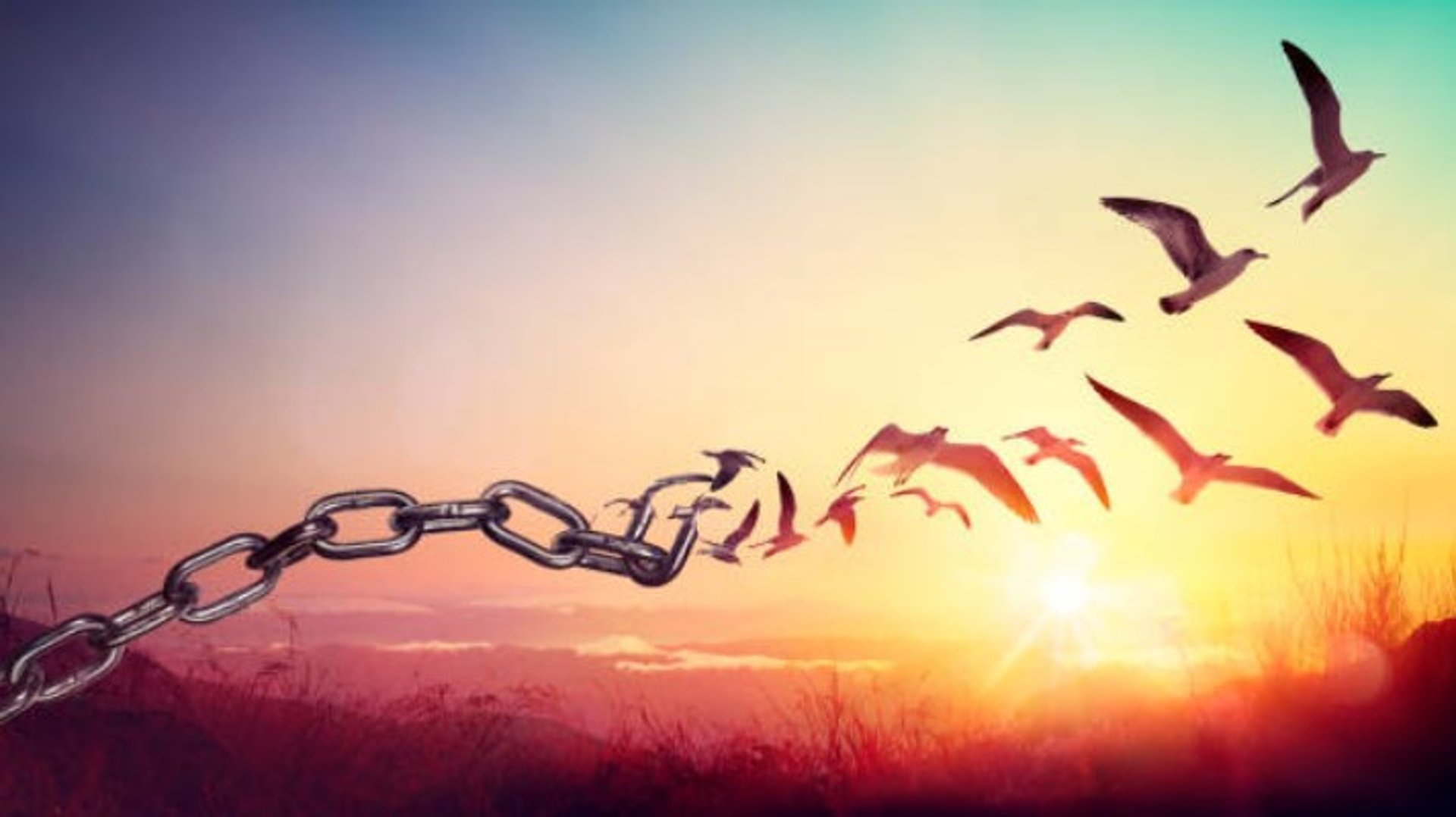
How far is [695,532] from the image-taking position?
9.15ft

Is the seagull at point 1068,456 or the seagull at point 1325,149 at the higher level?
the seagull at point 1325,149

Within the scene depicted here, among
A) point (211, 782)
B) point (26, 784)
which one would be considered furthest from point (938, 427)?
point (26, 784)

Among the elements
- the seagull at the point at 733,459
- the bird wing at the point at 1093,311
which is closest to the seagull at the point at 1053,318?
the bird wing at the point at 1093,311

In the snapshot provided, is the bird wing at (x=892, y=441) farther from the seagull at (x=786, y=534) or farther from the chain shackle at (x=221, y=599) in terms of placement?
the chain shackle at (x=221, y=599)

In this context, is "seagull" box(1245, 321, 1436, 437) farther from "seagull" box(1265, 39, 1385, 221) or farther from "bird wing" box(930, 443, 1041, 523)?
"bird wing" box(930, 443, 1041, 523)

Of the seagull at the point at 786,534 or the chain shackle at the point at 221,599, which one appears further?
the seagull at the point at 786,534

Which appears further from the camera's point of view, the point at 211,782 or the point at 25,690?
the point at 211,782

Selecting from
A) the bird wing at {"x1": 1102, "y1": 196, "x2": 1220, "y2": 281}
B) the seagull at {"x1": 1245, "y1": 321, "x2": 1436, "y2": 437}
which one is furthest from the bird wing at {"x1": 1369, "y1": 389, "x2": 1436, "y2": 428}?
the bird wing at {"x1": 1102, "y1": 196, "x2": 1220, "y2": 281}

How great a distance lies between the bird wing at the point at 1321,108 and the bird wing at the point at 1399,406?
1158 mm

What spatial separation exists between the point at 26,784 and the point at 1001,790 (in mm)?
6458

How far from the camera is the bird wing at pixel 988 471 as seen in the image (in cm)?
548

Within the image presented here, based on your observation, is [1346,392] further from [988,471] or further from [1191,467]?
[988,471]

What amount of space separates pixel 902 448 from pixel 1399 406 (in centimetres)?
245

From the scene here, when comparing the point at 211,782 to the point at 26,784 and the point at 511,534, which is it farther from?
the point at 511,534
